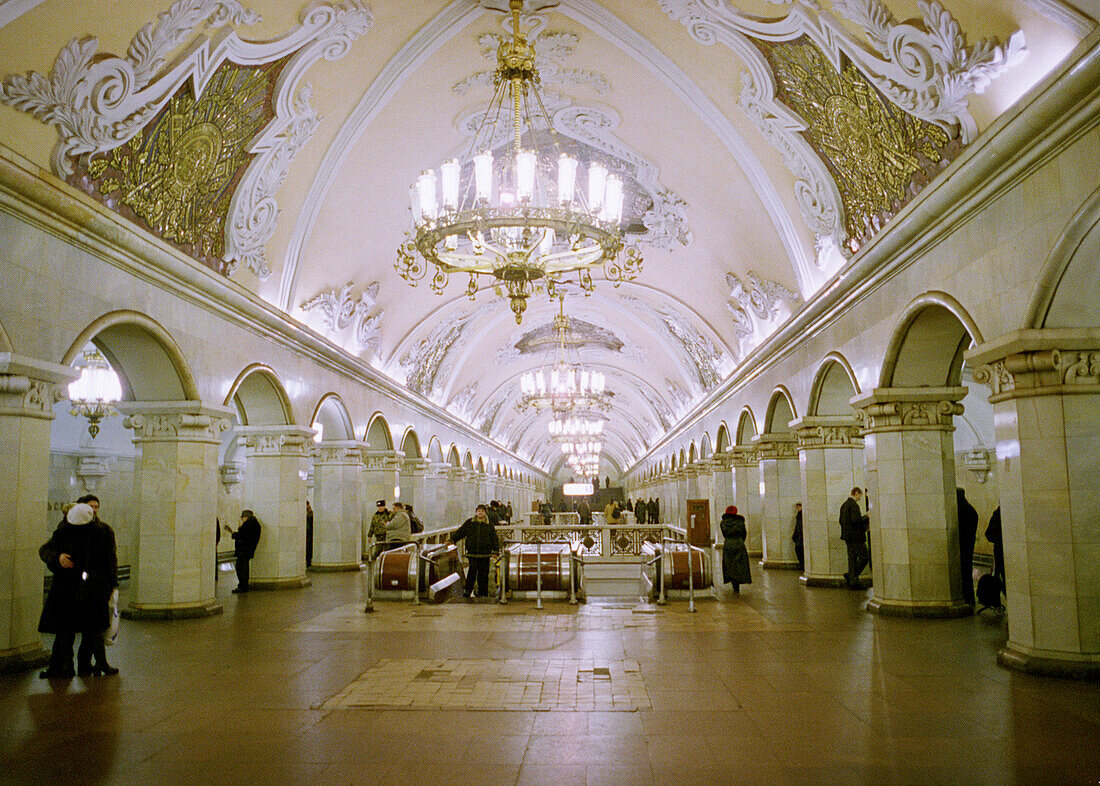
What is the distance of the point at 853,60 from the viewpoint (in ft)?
26.5

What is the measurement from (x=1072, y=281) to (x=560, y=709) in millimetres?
5063

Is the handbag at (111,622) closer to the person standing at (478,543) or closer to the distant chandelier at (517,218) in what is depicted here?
the distant chandelier at (517,218)

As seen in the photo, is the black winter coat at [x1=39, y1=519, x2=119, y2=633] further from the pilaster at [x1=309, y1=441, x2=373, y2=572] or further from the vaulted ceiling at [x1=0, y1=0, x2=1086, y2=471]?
the pilaster at [x1=309, y1=441, x2=373, y2=572]

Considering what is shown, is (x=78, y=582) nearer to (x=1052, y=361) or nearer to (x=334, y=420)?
(x=1052, y=361)

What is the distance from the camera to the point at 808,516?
1277cm

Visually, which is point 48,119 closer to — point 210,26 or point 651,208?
point 210,26

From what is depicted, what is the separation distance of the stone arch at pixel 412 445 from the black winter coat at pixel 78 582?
1465 cm

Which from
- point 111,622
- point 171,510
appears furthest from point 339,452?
point 111,622

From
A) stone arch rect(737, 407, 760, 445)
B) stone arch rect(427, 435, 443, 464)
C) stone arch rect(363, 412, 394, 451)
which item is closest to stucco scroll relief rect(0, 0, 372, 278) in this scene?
stone arch rect(363, 412, 394, 451)

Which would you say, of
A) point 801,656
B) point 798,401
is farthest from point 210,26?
point 798,401

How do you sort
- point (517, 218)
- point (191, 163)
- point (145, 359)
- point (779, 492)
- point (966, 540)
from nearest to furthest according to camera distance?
1. point (517, 218)
2. point (191, 163)
3. point (145, 359)
4. point (966, 540)
5. point (779, 492)

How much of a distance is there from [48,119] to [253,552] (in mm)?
7712

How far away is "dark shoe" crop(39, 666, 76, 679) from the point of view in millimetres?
6492

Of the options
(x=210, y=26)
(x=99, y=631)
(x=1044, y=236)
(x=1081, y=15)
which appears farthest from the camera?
(x=210, y=26)
